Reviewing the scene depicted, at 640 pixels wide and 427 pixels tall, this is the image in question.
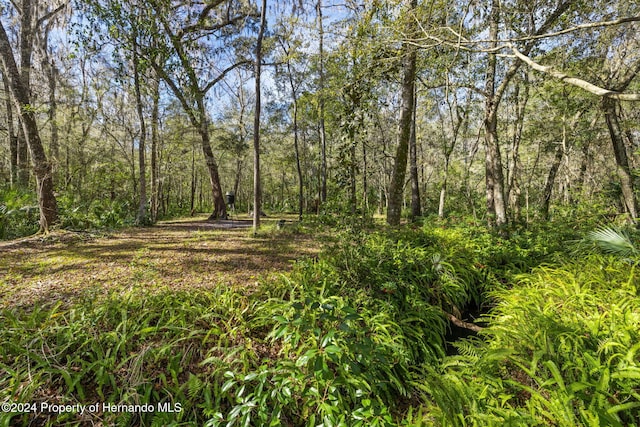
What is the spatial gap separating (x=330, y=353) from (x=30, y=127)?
7389 mm

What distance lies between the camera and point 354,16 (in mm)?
6051

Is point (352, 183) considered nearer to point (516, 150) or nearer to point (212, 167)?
point (516, 150)

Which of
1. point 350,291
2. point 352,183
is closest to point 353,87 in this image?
point 352,183

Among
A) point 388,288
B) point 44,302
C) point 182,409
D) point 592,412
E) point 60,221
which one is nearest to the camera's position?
point 592,412

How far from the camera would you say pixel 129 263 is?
3760mm

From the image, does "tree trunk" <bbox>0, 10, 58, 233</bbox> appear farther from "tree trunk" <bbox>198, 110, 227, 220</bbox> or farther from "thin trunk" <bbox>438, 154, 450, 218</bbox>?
"thin trunk" <bbox>438, 154, 450, 218</bbox>

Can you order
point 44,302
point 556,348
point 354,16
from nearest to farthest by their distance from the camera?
point 556,348
point 44,302
point 354,16

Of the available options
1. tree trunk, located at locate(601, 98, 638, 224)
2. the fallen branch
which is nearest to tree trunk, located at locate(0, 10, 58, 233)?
the fallen branch

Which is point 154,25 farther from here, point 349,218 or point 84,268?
point 349,218

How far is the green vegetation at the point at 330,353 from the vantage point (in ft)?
5.80

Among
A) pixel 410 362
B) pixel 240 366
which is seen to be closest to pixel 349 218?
pixel 410 362

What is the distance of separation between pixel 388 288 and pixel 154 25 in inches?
270

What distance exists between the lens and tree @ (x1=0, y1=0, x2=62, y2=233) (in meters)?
4.77

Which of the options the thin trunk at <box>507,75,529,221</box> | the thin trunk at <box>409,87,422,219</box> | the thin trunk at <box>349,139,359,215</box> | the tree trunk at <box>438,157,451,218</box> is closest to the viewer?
the thin trunk at <box>349,139,359,215</box>
